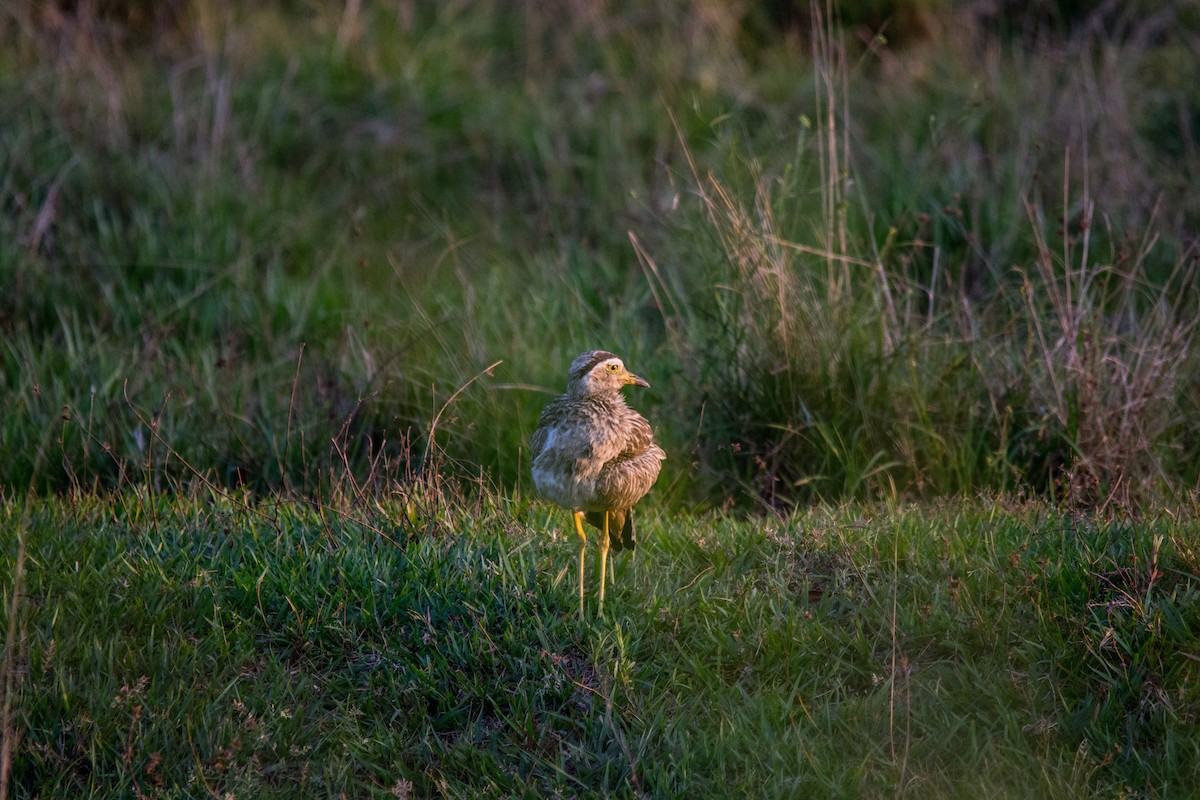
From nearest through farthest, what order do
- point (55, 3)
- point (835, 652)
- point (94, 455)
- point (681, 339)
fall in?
1. point (835, 652)
2. point (94, 455)
3. point (681, 339)
4. point (55, 3)

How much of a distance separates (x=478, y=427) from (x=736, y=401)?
4.17ft

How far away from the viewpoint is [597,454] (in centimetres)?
439

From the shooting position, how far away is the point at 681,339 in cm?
665

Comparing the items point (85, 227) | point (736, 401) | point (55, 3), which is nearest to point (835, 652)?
point (736, 401)

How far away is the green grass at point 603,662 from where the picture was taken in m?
3.96

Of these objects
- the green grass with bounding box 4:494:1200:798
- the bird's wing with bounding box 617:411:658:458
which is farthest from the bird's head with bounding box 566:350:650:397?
the green grass with bounding box 4:494:1200:798

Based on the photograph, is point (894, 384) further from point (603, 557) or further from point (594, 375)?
point (603, 557)

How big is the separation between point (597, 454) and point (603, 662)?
0.70 metres

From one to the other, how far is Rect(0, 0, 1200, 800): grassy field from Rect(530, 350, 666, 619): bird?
269 millimetres

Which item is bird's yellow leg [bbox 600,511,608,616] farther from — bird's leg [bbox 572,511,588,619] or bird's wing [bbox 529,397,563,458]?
bird's wing [bbox 529,397,563,458]

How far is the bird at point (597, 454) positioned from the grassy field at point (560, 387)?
27 centimetres

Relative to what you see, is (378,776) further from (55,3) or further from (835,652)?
(55,3)

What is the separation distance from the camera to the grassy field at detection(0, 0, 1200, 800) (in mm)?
4098

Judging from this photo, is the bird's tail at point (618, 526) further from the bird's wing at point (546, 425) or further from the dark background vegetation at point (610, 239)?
the dark background vegetation at point (610, 239)
